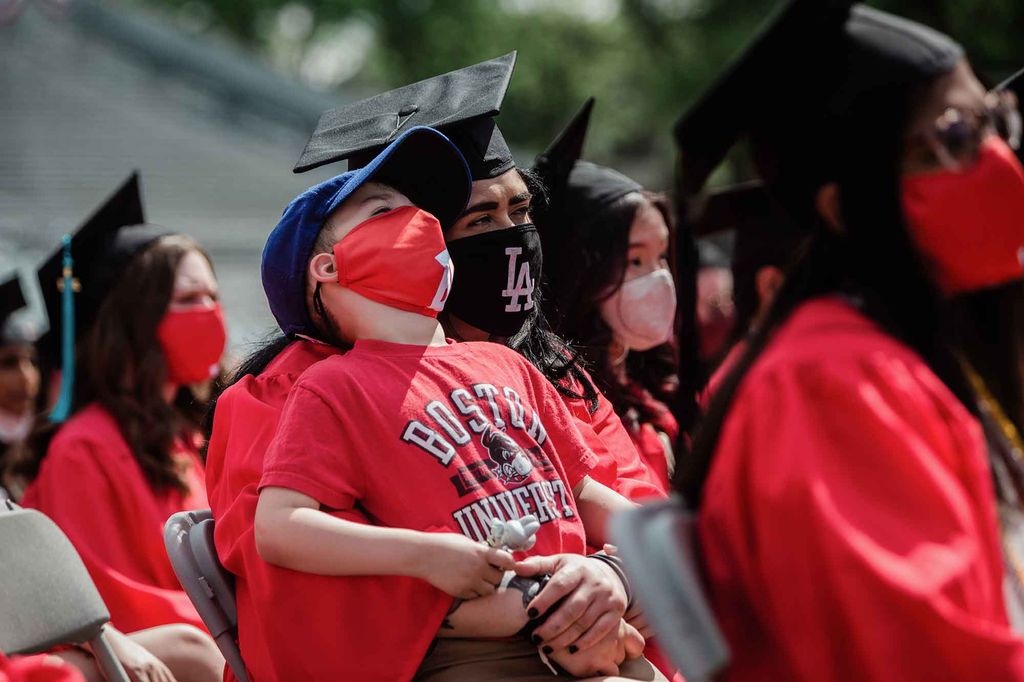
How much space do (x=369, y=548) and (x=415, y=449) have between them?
233 millimetres

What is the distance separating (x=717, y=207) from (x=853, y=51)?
282 centimetres

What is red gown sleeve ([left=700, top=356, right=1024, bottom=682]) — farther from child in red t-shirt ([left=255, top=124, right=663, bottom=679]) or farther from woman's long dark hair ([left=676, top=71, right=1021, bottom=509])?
child in red t-shirt ([left=255, top=124, right=663, bottom=679])

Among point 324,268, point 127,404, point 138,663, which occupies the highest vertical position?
point 324,268

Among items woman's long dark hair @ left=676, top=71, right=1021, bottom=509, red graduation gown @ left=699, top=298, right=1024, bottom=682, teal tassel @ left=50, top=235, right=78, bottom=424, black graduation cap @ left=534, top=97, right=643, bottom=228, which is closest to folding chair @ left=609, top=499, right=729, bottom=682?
Answer: red graduation gown @ left=699, top=298, right=1024, bottom=682

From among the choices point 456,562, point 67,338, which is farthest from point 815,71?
point 67,338

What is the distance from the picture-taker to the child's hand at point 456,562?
95.3 inches

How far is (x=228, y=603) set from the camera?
9.45 feet

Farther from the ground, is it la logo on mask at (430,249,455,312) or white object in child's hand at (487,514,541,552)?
la logo on mask at (430,249,455,312)

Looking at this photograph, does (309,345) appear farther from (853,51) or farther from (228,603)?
(853,51)

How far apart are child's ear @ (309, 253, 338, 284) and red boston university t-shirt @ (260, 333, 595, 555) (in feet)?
0.62

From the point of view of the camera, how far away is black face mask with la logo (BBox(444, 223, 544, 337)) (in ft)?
10.4

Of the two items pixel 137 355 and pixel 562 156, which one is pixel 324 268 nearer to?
pixel 562 156

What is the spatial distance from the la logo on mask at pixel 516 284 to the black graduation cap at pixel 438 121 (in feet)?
0.74

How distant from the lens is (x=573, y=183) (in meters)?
4.21
